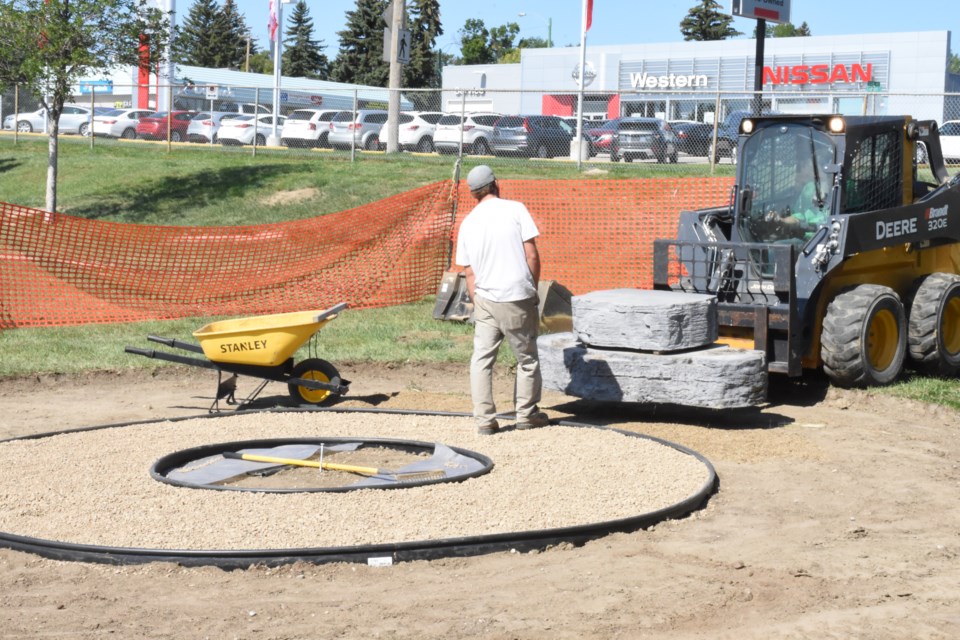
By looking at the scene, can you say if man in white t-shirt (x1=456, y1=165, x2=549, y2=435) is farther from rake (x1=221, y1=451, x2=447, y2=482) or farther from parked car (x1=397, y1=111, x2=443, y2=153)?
parked car (x1=397, y1=111, x2=443, y2=153)

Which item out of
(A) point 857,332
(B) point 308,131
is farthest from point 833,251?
(B) point 308,131

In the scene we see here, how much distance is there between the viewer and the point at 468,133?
89.8 ft

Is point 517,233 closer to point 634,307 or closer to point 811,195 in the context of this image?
point 634,307

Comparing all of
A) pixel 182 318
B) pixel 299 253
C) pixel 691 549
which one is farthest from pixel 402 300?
pixel 691 549

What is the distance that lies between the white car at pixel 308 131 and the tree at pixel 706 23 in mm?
60631

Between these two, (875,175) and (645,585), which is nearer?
(645,585)

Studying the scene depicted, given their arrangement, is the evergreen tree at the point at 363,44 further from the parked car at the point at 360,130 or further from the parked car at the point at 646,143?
the parked car at the point at 646,143

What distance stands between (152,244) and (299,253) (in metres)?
1.86

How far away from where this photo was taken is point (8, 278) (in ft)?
42.8

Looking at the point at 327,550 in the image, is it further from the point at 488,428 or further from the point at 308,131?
the point at 308,131

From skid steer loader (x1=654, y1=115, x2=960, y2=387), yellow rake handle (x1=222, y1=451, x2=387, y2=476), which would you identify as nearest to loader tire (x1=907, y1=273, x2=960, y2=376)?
skid steer loader (x1=654, y1=115, x2=960, y2=387)

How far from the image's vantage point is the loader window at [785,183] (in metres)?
10.0

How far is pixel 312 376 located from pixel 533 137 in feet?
53.9

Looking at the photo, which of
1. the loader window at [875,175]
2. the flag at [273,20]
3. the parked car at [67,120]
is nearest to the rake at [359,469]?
the loader window at [875,175]
